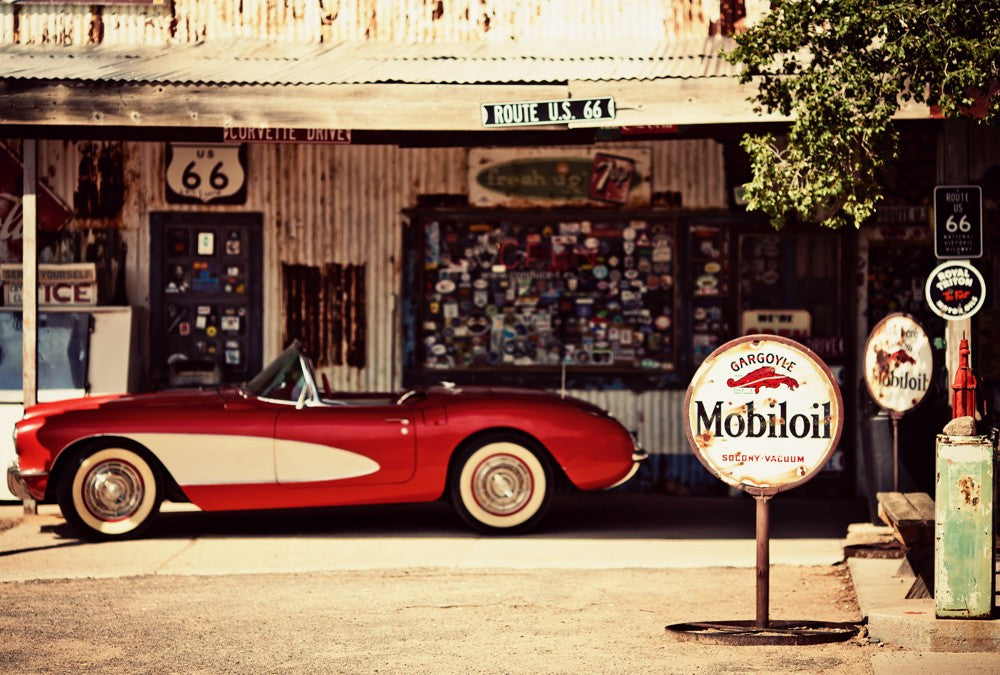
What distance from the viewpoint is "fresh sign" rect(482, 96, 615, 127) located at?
1033 centimetres

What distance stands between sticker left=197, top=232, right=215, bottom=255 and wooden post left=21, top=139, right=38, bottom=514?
7.17ft

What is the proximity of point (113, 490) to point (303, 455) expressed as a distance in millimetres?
1342

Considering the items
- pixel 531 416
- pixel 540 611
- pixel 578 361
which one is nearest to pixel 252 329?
pixel 578 361

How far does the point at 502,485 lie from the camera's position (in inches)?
422

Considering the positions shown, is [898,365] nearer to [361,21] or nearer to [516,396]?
[516,396]

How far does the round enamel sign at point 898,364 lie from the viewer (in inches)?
400

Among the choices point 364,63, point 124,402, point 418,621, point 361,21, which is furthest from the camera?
point 361,21

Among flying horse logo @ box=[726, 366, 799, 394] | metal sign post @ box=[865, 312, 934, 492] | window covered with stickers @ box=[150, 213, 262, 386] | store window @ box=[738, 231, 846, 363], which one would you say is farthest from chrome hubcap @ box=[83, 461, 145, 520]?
store window @ box=[738, 231, 846, 363]

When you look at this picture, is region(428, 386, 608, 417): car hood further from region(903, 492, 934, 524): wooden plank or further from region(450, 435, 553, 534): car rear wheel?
region(903, 492, 934, 524): wooden plank

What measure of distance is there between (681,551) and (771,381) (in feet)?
10.2

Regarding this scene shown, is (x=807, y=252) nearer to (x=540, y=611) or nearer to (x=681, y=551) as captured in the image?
(x=681, y=551)

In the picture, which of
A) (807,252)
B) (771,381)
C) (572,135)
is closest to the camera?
(771,381)

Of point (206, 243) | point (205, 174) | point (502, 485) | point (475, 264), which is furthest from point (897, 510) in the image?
point (205, 174)

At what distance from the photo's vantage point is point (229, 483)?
34.6 ft
